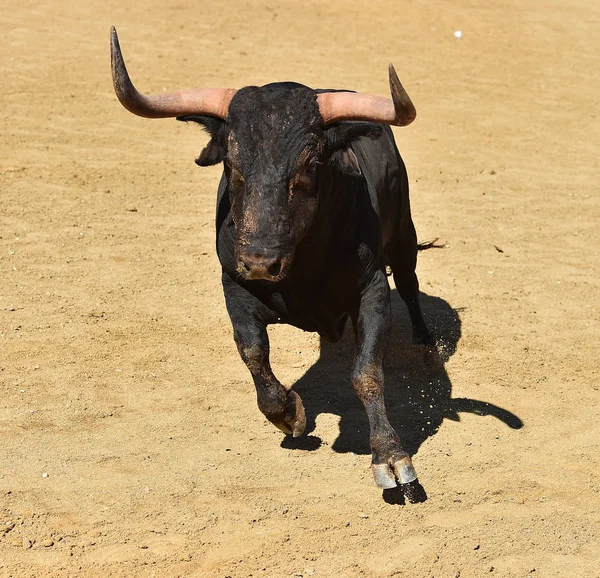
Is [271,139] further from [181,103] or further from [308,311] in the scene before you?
[308,311]

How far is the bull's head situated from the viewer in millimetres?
4828

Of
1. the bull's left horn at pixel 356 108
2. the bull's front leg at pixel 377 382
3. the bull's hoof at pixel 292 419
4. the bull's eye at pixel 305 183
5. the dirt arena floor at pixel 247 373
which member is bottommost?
the dirt arena floor at pixel 247 373

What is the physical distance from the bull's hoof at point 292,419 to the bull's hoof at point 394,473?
2.31 ft

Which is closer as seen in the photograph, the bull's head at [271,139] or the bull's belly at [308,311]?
the bull's head at [271,139]

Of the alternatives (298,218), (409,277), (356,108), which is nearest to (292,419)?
(298,218)

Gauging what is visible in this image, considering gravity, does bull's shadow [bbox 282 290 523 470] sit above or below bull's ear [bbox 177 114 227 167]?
below

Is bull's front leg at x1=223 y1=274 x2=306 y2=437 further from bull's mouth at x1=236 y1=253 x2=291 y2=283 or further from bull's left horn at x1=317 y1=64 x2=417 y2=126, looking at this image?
bull's left horn at x1=317 y1=64 x2=417 y2=126

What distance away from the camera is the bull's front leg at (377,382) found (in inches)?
199

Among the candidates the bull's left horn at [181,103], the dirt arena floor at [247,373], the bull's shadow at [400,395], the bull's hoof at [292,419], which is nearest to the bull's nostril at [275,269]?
the bull's left horn at [181,103]

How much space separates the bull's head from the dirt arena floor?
1.29 meters

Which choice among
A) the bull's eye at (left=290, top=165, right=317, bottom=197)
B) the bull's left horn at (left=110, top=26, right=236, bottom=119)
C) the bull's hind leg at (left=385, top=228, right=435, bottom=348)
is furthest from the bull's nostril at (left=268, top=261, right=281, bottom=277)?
the bull's hind leg at (left=385, top=228, right=435, bottom=348)

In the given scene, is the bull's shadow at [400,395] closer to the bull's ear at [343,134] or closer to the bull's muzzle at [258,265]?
the bull's muzzle at [258,265]

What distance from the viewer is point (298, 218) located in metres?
5.03

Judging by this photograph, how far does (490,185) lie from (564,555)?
680 centimetres
